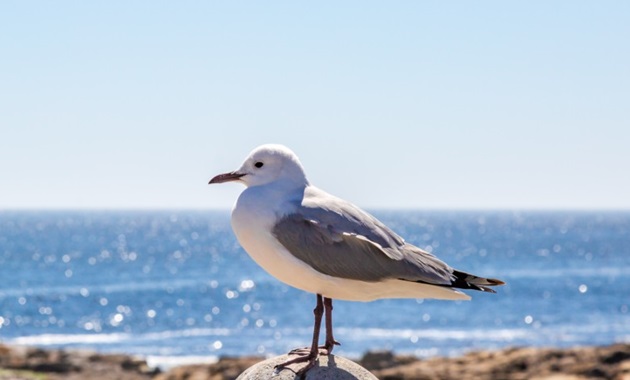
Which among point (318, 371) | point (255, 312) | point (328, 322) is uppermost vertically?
point (255, 312)

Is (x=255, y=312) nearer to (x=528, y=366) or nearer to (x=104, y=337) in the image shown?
(x=104, y=337)

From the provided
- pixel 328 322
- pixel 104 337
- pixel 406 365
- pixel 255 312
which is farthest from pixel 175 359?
pixel 328 322

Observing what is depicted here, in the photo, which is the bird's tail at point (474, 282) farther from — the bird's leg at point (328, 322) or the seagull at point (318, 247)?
the bird's leg at point (328, 322)

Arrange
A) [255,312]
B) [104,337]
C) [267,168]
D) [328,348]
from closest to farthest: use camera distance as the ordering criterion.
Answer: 1. [267,168]
2. [328,348]
3. [104,337]
4. [255,312]

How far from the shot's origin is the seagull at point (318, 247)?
8.13 metres

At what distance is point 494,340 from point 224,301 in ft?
78.5

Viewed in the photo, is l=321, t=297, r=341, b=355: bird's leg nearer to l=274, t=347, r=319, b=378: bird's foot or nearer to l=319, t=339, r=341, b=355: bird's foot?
l=319, t=339, r=341, b=355: bird's foot

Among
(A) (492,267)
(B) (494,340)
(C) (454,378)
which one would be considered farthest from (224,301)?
(C) (454,378)

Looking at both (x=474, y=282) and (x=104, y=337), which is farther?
(x=104, y=337)

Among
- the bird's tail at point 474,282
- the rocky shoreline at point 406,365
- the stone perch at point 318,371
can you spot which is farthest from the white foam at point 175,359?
the bird's tail at point 474,282

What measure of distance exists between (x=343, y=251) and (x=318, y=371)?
46.6 inches

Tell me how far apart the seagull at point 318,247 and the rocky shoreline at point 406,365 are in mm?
13256

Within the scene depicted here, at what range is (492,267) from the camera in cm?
9706

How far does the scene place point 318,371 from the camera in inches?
344
